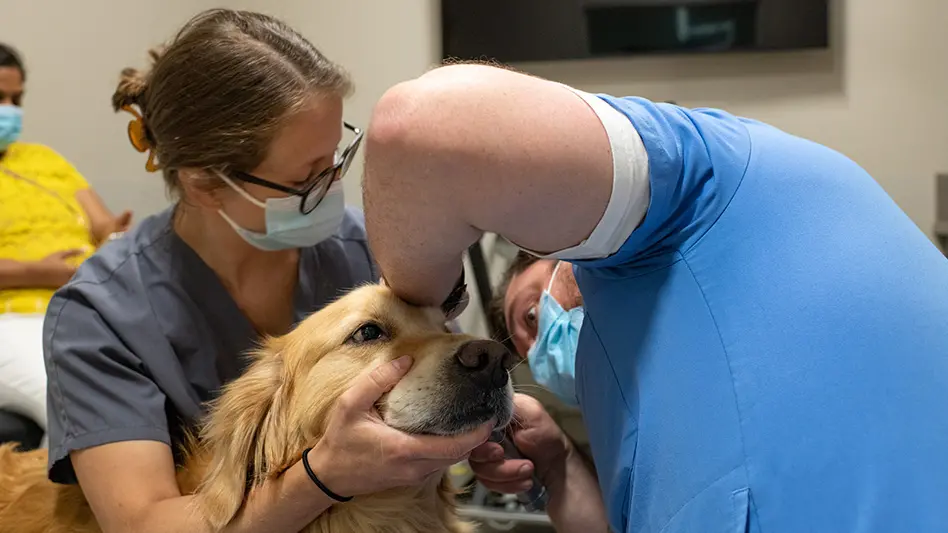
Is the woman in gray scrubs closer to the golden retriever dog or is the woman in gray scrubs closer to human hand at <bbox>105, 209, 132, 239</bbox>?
the golden retriever dog

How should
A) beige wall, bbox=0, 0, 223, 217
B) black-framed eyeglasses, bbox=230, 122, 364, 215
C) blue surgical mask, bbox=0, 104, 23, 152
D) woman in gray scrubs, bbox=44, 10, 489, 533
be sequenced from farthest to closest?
1. beige wall, bbox=0, 0, 223, 217
2. blue surgical mask, bbox=0, 104, 23, 152
3. black-framed eyeglasses, bbox=230, 122, 364, 215
4. woman in gray scrubs, bbox=44, 10, 489, 533

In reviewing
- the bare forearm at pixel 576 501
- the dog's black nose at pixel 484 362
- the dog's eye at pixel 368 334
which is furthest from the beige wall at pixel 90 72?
the dog's black nose at pixel 484 362

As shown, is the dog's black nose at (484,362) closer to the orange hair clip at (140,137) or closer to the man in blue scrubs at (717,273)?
the man in blue scrubs at (717,273)

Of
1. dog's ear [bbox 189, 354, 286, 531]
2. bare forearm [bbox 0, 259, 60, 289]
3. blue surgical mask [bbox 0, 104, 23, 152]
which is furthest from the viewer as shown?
blue surgical mask [bbox 0, 104, 23, 152]

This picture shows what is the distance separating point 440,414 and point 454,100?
1.62 ft

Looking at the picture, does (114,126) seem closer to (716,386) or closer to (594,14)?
(594,14)

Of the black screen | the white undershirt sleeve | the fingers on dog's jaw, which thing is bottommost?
the fingers on dog's jaw

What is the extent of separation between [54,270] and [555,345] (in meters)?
1.79

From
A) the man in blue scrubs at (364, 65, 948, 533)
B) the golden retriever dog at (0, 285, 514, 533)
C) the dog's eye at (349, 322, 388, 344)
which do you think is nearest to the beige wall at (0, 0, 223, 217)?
the golden retriever dog at (0, 285, 514, 533)

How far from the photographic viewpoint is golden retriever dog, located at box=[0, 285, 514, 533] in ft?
3.41

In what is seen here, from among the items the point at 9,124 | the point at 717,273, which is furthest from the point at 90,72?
the point at 717,273

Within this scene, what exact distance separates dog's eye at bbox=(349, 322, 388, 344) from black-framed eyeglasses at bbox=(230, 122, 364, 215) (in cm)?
41

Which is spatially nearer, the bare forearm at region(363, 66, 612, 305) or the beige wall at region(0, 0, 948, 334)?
the bare forearm at region(363, 66, 612, 305)

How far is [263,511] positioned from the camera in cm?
111
